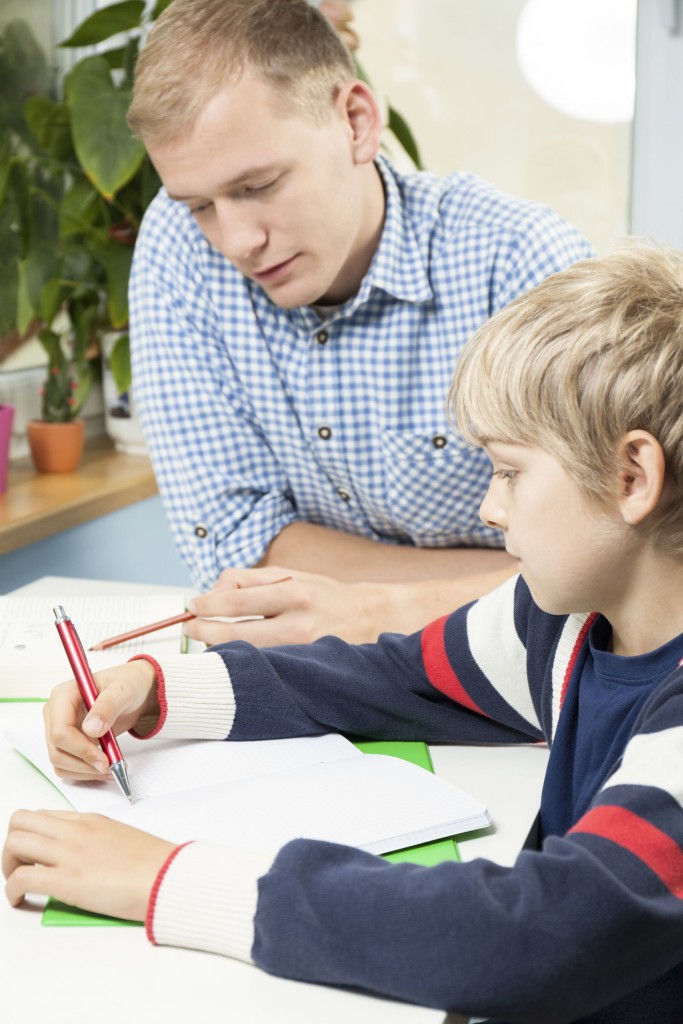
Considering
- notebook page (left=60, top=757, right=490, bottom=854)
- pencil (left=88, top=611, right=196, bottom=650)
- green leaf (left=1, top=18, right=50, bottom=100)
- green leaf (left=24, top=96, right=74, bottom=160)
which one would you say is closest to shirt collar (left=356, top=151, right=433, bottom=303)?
pencil (left=88, top=611, right=196, bottom=650)

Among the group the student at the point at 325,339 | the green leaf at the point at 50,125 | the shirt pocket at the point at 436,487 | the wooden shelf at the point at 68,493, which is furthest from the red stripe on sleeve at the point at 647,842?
the green leaf at the point at 50,125

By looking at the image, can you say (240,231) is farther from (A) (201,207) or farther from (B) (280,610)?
(B) (280,610)

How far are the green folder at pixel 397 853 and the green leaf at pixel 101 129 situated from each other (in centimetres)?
141

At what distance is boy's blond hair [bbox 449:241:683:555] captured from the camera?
828 millimetres

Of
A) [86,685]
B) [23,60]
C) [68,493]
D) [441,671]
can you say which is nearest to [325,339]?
[441,671]

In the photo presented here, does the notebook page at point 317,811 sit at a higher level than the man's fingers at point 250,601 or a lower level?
higher

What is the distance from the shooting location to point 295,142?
1339 millimetres

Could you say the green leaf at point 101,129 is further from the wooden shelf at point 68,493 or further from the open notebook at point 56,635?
the open notebook at point 56,635

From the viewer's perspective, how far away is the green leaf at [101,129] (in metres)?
2.14

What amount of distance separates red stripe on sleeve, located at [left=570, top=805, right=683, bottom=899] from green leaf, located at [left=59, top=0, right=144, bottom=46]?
78.5 inches

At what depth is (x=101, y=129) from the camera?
2.18 m

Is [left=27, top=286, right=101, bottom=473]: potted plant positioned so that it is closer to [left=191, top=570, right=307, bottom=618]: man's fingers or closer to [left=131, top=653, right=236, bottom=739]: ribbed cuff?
[left=191, top=570, right=307, bottom=618]: man's fingers

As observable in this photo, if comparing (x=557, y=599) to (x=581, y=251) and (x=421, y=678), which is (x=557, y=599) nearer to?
(x=421, y=678)

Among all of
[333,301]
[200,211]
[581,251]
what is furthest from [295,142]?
[581,251]
